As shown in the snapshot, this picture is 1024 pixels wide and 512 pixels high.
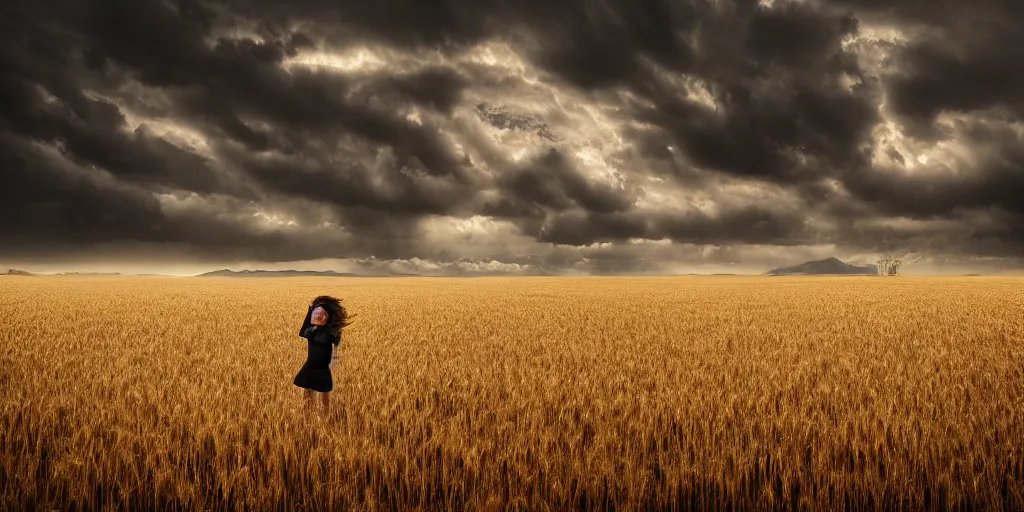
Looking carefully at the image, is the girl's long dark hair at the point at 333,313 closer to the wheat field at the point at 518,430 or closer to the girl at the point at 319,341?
the girl at the point at 319,341

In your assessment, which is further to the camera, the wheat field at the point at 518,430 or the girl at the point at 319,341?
the girl at the point at 319,341

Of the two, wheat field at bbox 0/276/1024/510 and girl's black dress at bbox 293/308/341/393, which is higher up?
girl's black dress at bbox 293/308/341/393

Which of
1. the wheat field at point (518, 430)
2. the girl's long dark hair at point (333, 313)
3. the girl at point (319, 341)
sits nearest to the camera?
the wheat field at point (518, 430)

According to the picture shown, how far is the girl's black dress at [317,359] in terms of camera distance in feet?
19.0

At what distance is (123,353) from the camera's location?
448 inches

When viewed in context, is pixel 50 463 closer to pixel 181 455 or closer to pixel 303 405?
pixel 181 455

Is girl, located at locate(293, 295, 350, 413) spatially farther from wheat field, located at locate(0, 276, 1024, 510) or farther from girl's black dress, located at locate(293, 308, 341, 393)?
wheat field, located at locate(0, 276, 1024, 510)

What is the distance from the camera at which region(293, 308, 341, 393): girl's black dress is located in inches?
227

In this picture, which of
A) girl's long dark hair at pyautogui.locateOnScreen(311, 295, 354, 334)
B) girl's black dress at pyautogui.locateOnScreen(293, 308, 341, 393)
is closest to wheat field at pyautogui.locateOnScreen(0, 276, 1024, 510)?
girl's black dress at pyautogui.locateOnScreen(293, 308, 341, 393)

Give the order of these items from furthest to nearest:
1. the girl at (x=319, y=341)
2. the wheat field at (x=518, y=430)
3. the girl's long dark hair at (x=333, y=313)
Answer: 1. the girl's long dark hair at (x=333, y=313)
2. the girl at (x=319, y=341)
3. the wheat field at (x=518, y=430)

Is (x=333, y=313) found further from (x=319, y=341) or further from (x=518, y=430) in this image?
(x=518, y=430)

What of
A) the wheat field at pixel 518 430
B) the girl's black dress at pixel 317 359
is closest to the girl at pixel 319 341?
the girl's black dress at pixel 317 359

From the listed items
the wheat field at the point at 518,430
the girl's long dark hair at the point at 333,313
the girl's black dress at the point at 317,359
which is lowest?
the wheat field at the point at 518,430

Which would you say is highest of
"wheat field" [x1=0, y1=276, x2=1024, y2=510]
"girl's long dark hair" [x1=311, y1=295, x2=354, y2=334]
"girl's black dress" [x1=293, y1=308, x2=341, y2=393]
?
"girl's long dark hair" [x1=311, y1=295, x2=354, y2=334]
